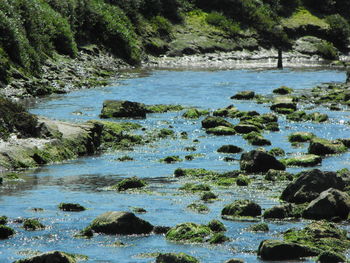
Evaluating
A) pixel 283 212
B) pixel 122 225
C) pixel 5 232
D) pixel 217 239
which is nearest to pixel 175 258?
pixel 217 239

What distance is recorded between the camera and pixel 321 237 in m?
21.8

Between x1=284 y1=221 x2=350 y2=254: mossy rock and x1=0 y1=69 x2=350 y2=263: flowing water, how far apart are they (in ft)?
2.03

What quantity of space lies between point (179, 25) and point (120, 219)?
7064 centimetres

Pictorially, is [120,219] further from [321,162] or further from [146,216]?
[321,162]

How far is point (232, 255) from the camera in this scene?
67.9ft

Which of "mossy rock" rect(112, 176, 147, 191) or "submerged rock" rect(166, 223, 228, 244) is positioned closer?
"submerged rock" rect(166, 223, 228, 244)

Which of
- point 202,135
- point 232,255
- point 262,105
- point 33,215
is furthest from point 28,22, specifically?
point 232,255

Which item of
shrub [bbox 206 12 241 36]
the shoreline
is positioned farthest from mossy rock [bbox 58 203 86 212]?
shrub [bbox 206 12 241 36]

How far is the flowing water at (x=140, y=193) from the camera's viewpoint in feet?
70.6

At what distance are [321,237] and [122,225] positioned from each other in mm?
4979

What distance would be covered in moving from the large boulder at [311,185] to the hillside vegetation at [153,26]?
30.2 m

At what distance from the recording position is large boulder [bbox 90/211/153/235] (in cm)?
2278

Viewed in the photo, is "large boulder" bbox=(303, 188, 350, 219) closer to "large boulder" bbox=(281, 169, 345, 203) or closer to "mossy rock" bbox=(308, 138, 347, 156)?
"large boulder" bbox=(281, 169, 345, 203)

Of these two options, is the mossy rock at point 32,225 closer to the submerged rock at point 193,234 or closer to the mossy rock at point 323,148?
the submerged rock at point 193,234
